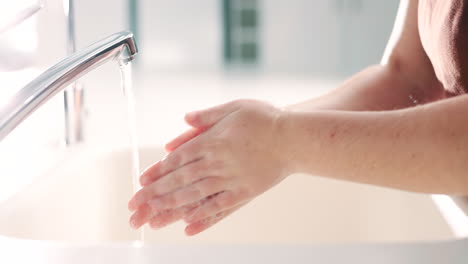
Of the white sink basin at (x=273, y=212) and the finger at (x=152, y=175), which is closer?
the finger at (x=152, y=175)

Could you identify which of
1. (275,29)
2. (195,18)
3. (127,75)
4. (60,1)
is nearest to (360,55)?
(275,29)

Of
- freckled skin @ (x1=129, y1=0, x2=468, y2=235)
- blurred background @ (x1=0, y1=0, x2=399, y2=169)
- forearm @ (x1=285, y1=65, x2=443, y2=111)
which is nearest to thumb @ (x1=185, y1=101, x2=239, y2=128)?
freckled skin @ (x1=129, y1=0, x2=468, y2=235)

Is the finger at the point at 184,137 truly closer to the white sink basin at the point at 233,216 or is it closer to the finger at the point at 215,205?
the finger at the point at 215,205

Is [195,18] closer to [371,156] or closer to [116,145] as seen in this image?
[116,145]

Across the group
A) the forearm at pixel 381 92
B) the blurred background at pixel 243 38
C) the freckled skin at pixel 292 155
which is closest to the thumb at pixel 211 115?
the freckled skin at pixel 292 155

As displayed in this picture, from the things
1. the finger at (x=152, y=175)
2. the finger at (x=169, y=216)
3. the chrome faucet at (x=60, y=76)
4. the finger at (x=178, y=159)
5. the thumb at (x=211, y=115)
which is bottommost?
the finger at (x=169, y=216)

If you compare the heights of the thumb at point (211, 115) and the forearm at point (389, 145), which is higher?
the thumb at point (211, 115)

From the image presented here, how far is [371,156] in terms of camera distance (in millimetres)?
727

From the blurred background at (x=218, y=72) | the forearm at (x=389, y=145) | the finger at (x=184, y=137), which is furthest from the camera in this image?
the blurred background at (x=218, y=72)

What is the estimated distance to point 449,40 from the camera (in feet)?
2.88

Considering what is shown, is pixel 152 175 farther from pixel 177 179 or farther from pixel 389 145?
pixel 389 145

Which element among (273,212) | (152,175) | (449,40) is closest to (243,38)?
(273,212)

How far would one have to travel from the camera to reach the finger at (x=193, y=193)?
0.75 meters

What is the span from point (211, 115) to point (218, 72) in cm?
449
